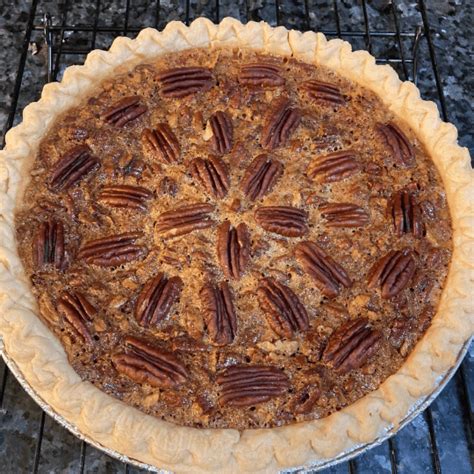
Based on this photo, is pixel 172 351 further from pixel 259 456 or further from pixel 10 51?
pixel 10 51

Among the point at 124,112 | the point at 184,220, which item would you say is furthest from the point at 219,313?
the point at 124,112

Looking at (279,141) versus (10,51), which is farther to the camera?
(10,51)

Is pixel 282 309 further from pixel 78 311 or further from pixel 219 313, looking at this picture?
pixel 78 311

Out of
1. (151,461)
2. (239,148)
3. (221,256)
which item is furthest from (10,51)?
(151,461)

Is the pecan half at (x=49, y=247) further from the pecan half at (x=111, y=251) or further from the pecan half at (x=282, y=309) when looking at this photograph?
the pecan half at (x=282, y=309)

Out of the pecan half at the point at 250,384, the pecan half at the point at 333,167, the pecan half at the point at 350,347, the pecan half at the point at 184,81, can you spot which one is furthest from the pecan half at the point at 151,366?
the pecan half at the point at 184,81
